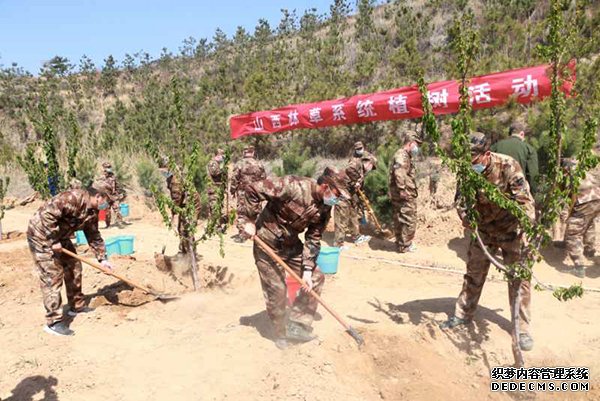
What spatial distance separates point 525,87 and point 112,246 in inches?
331

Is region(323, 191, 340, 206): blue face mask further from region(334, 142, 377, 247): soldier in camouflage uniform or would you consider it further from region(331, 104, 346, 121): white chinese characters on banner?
region(331, 104, 346, 121): white chinese characters on banner

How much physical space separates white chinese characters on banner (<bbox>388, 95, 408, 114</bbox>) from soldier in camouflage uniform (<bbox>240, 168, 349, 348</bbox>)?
23.4 ft

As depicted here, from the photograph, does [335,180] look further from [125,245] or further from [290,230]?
[125,245]

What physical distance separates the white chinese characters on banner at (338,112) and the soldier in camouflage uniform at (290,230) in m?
8.43

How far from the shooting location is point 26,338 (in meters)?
4.57

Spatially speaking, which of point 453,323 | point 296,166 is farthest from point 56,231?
point 296,166

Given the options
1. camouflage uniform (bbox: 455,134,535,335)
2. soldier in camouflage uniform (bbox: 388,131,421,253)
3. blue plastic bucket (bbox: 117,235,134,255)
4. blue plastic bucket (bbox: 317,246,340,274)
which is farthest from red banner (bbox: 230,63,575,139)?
blue plastic bucket (bbox: 117,235,134,255)

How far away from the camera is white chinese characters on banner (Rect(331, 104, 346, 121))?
39.1ft

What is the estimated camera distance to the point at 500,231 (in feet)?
12.2

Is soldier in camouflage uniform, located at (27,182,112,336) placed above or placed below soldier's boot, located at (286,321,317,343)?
above

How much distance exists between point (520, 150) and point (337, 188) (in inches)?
133

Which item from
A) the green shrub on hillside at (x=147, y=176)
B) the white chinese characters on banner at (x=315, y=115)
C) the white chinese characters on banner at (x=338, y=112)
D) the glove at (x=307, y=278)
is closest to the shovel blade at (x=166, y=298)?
the glove at (x=307, y=278)

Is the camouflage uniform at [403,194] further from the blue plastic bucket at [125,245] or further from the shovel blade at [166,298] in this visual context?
the blue plastic bucket at [125,245]

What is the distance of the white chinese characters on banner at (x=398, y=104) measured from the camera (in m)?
10.2
